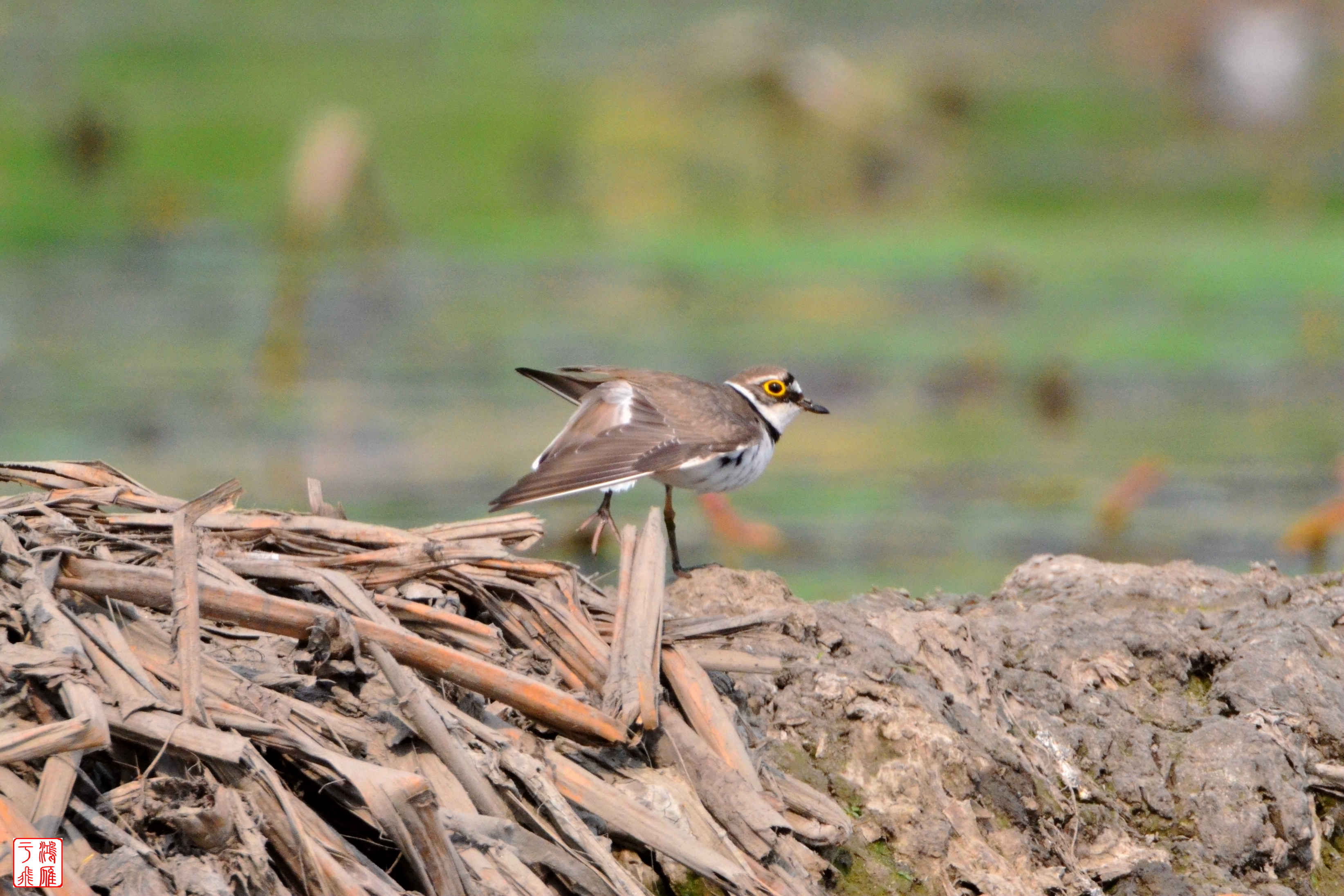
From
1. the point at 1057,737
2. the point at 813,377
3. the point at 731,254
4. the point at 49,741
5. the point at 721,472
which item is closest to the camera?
the point at 49,741

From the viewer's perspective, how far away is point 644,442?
4.86 metres

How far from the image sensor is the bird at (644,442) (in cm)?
470

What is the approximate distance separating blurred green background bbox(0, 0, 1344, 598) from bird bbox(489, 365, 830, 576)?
236 cm

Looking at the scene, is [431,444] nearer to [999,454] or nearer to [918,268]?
[999,454]

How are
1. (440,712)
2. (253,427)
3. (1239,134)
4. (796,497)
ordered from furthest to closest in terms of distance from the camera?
(1239,134), (253,427), (796,497), (440,712)

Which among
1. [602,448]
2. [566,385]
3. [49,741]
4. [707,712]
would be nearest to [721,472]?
[602,448]

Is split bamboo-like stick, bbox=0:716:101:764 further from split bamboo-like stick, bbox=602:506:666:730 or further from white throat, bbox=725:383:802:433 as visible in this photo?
white throat, bbox=725:383:802:433

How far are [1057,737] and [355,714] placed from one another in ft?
5.43

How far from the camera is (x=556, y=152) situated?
21.1 m

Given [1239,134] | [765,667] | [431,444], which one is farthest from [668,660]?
[1239,134]

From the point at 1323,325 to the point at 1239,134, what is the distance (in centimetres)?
1157

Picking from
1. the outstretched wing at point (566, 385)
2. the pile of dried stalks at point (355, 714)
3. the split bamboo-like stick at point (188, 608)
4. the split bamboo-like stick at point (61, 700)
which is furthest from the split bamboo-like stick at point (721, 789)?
the outstretched wing at point (566, 385)

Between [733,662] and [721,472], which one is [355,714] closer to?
[733,662]

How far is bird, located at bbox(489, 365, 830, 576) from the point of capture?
470 centimetres
